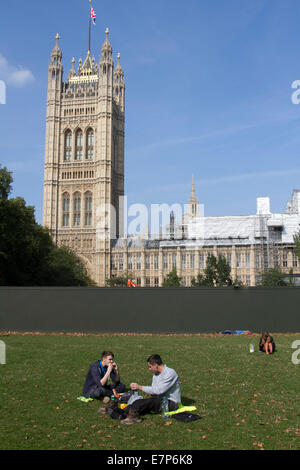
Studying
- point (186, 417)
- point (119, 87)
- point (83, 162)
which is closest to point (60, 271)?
point (83, 162)

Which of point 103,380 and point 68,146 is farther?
point 68,146

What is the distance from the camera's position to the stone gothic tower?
85.6 meters

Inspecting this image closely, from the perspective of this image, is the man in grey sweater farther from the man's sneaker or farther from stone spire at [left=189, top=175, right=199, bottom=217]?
stone spire at [left=189, top=175, right=199, bottom=217]

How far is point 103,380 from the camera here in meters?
9.59

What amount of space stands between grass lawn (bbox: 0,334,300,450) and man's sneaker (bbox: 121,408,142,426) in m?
0.10

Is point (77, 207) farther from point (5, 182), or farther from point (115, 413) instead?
point (115, 413)

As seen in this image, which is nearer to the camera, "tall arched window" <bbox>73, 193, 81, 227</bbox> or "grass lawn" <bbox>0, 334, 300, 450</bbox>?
"grass lawn" <bbox>0, 334, 300, 450</bbox>

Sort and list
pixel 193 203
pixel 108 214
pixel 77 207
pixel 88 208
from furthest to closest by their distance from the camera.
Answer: pixel 193 203 < pixel 77 207 < pixel 88 208 < pixel 108 214

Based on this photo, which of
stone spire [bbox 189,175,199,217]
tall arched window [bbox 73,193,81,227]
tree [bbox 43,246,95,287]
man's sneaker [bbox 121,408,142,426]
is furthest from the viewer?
stone spire [bbox 189,175,199,217]

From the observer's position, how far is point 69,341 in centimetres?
1900

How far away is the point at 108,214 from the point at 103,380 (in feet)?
252

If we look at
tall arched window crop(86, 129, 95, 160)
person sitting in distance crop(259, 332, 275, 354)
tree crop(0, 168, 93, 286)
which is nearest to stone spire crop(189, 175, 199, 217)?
tall arched window crop(86, 129, 95, 160)

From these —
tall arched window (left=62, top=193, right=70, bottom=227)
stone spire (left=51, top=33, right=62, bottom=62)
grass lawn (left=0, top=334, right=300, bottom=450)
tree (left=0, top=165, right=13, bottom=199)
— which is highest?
stone spire (left=51, top=33, right=62, bottom=62)
